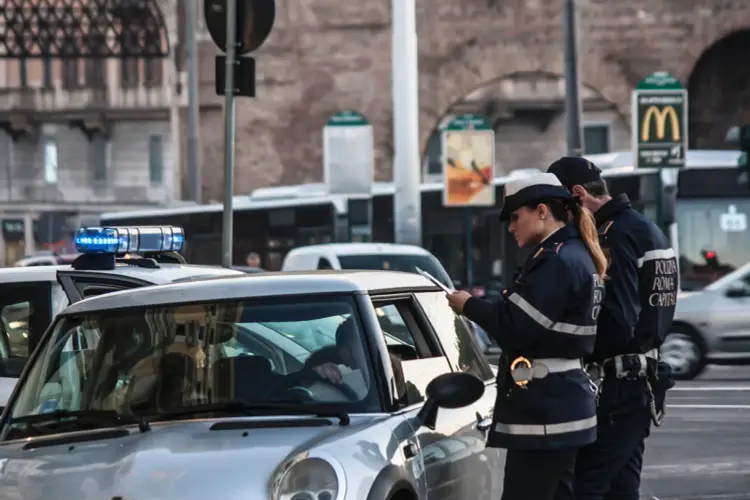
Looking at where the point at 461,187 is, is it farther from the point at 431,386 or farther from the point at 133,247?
the point at 431,386

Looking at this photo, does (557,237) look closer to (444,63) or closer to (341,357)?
(341,357)

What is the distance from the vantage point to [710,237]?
30.4 meters

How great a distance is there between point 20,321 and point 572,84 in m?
18.1

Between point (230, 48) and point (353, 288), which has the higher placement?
point (230, 48)

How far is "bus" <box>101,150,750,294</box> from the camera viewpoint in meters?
30.2

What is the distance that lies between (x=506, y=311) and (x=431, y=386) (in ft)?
1.12

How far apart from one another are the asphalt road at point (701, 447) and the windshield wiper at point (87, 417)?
5.22 meters

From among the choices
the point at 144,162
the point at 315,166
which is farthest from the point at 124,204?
the point at 315,166

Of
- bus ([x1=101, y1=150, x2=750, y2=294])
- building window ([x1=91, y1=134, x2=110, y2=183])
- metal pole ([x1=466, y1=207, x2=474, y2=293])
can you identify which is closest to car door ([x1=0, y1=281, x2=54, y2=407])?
bus ([x1=101, y1=150, x2=750, y2=294])

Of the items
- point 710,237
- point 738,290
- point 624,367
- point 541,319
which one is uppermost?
point 541,319

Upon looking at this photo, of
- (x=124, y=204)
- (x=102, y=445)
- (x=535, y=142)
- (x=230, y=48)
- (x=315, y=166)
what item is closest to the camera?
(x=102, y=445)

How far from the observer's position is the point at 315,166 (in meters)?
43.5

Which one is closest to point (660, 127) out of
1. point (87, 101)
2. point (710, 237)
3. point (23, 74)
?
point (710, 237)

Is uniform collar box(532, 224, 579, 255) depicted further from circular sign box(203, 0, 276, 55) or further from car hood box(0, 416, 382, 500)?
circular sign box(203, 0, 276, 55)
